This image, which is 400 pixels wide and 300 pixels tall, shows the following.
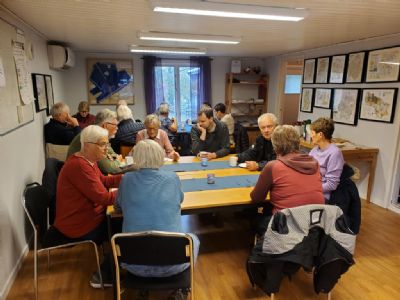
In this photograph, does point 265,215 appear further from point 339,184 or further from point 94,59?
point 94,59

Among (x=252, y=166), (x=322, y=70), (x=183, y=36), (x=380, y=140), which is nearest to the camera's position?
(x=252, y=166)

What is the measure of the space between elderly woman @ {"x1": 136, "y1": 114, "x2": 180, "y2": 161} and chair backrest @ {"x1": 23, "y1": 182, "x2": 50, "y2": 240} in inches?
49.0

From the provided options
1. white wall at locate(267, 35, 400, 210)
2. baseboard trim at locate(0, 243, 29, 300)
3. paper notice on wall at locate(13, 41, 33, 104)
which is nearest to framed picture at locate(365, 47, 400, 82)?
white wall at locate(267, 35, 400, 210)

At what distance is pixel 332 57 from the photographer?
464 centimetres

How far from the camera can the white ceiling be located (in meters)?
2.39

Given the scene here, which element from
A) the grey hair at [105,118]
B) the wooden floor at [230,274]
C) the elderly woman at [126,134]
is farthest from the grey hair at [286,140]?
the elderly woman at [126,134]

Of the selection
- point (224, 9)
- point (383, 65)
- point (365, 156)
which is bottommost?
point (365, 156)

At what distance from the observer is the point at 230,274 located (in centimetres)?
248

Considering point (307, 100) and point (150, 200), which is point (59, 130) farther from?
point (307, 100)

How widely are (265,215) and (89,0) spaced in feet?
7.40

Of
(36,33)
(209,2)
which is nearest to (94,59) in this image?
(36,33)

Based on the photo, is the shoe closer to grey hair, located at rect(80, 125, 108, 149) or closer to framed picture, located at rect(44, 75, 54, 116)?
grey hair, located at rect(80, 125, 108, 149)

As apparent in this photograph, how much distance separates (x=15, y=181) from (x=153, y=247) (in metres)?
1.72

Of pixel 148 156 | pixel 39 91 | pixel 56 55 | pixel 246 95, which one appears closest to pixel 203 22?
pixel 148 156
